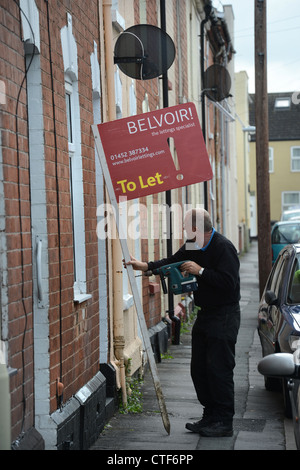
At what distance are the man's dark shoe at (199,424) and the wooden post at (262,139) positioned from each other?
905 cm

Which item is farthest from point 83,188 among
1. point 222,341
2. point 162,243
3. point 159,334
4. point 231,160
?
point 231,160

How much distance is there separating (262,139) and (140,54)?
7.89 m

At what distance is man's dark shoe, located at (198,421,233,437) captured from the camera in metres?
7.16

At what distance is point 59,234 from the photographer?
245 inches

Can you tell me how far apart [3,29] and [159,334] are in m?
7.03

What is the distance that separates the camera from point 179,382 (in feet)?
32.5

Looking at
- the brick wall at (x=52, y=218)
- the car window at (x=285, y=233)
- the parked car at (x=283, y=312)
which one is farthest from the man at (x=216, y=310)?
the car window at (x=285, y=233)

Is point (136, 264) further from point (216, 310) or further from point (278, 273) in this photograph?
point (278, 273)

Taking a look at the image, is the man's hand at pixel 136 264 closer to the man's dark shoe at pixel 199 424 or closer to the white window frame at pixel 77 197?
the white window frame at pixel 77 197

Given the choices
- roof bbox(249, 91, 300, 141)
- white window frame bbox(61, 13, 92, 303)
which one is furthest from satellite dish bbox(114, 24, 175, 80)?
roof bbox(249, 91, 300, 141)

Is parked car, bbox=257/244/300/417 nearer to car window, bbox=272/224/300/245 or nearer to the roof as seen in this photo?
car window, bbox=272/224/300/245

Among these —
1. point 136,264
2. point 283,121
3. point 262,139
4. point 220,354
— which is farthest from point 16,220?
point 283,121

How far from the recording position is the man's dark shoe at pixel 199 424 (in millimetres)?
7277
